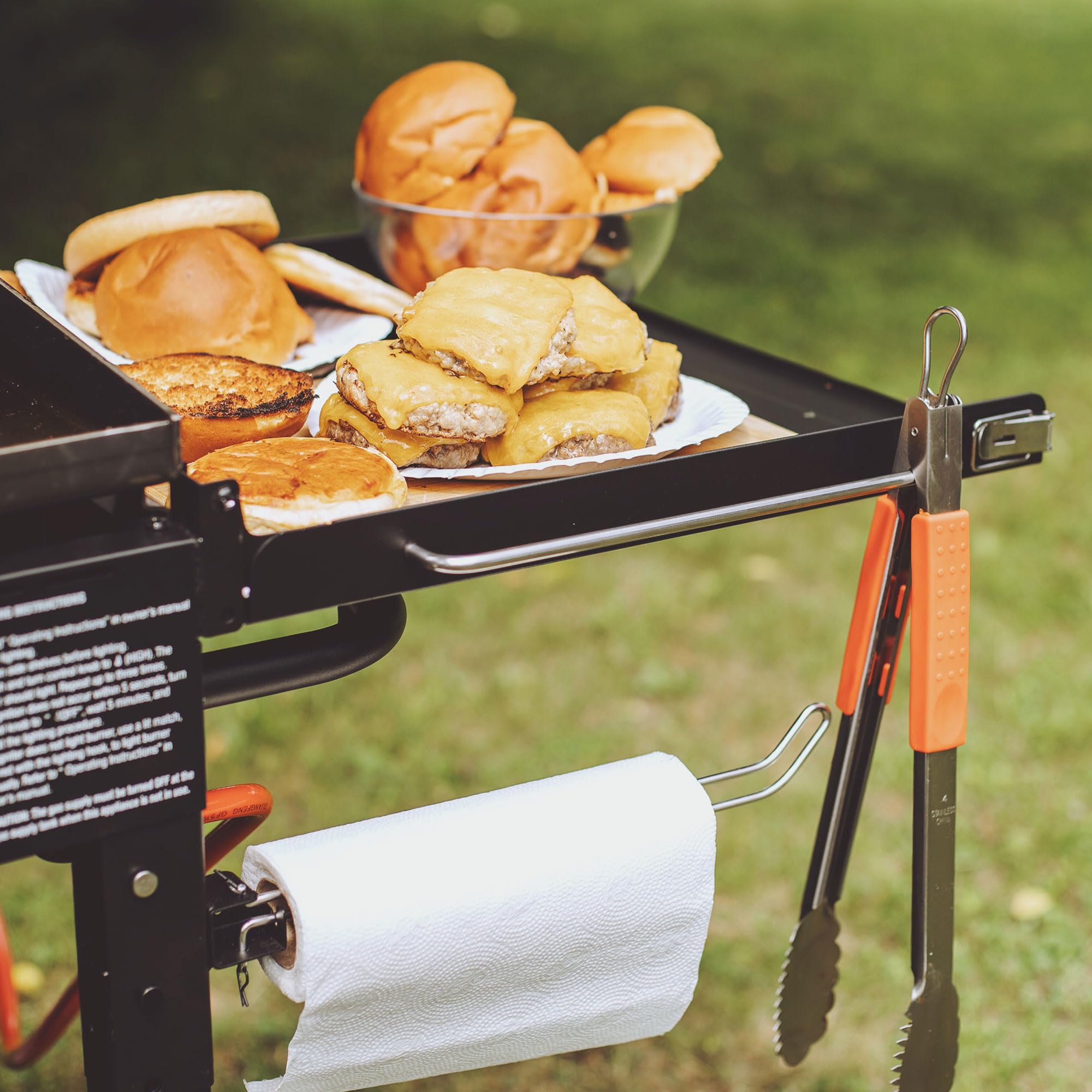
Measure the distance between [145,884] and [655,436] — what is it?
57 centimetres

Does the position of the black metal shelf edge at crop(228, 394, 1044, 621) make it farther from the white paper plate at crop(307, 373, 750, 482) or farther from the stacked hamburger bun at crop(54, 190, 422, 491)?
the stacked hamburger bun at crop(54, 190, 422, 491)

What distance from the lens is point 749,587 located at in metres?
3.04

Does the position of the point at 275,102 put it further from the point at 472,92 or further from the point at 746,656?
the point at 472,92

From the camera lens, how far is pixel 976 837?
2.33 meters

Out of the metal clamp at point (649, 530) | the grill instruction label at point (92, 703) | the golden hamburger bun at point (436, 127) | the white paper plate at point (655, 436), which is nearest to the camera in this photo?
the grill instruction label at point (92, 703)

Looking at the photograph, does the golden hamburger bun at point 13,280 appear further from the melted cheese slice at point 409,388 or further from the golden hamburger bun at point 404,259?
the melted cheese slice at point 409,388

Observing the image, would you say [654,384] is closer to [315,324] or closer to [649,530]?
[649,530]

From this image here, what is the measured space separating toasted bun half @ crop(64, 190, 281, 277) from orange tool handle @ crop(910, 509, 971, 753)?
0.71 metres

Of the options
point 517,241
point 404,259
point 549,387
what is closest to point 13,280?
point 404,259

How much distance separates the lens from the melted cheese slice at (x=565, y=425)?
108 centimetres

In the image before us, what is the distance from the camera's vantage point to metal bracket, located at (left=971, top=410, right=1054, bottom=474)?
3.91 feet

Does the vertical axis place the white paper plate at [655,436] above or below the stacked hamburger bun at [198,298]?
below

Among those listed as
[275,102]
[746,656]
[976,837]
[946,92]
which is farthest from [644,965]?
[946,92]

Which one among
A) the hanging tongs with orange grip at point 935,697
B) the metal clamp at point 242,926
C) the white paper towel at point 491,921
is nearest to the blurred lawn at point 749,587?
the hanging tongs with orange grip at point 935,697
